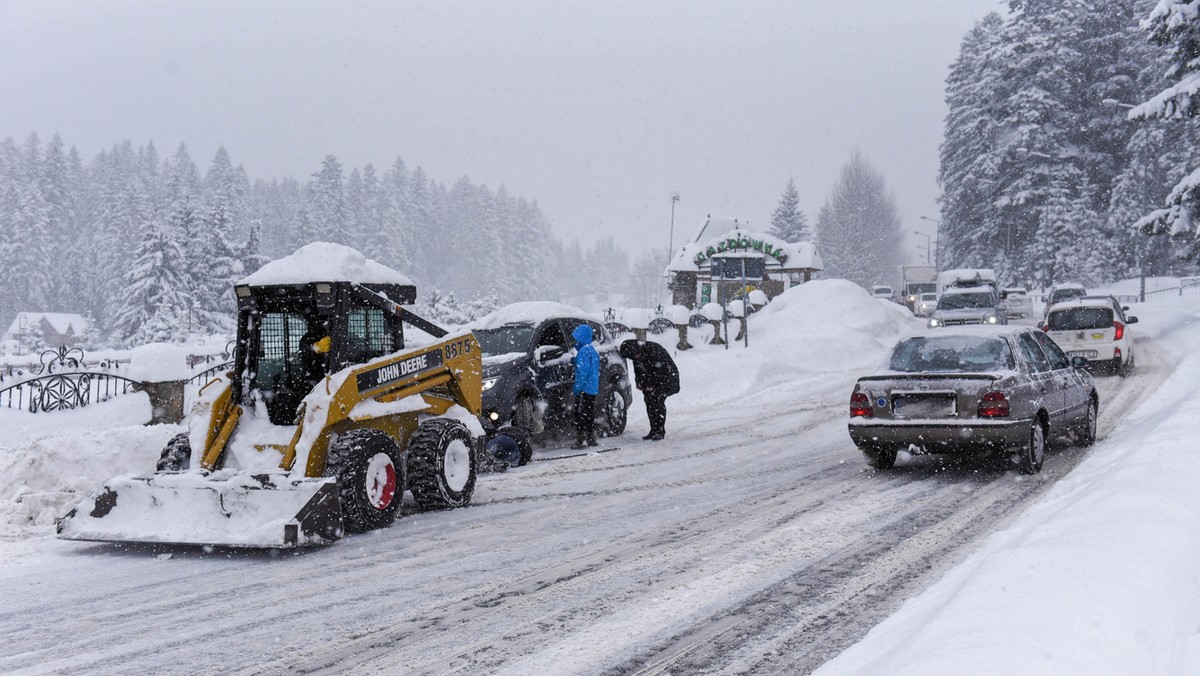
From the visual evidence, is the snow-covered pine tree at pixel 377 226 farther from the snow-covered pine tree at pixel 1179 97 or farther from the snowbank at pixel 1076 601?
the snowbank at pixel 1076 601

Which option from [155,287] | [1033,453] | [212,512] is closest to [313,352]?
[212,512]

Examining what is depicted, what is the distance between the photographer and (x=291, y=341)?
8.26m

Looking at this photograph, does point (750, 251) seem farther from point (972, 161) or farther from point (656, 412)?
point (656, 412)

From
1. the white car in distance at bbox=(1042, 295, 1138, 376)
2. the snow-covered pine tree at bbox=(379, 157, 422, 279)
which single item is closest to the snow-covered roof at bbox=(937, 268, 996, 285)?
the white car in distance at bbox=(1042, 295, 1138, 376)

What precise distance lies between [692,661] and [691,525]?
3211 millimetres

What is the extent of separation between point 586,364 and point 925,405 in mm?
4798

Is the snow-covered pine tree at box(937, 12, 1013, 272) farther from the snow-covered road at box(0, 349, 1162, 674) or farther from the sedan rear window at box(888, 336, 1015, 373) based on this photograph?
the snow-covered road at box(0, 349, 1162, 674)

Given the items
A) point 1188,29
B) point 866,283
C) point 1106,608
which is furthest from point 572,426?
point 866,283

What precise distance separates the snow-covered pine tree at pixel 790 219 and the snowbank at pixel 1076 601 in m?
82.1

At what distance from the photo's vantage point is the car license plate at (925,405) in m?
9.59

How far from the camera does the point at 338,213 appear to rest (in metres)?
79.2

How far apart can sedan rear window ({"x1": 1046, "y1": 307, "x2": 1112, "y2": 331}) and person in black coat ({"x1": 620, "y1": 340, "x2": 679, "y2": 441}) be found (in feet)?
36.4

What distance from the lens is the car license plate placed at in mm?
9586

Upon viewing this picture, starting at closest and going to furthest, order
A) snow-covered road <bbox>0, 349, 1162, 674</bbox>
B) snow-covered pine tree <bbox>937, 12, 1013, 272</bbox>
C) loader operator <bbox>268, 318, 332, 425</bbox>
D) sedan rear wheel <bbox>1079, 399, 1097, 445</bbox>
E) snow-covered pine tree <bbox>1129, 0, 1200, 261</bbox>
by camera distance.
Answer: snow-covered road <bbox>0, 349, 1162, 674</bbox>, loader operator <bbox>268, 318, 332, 425</bbox>, sedan rear wheel <bbox>1079, 399, 1097, 445</bbox>, snow-covered pine tree <bbox>1129, 0, 1200, 261</bbox>, snow-covered pine tree <bbox>937, 12, 1013, 272</bbox>
